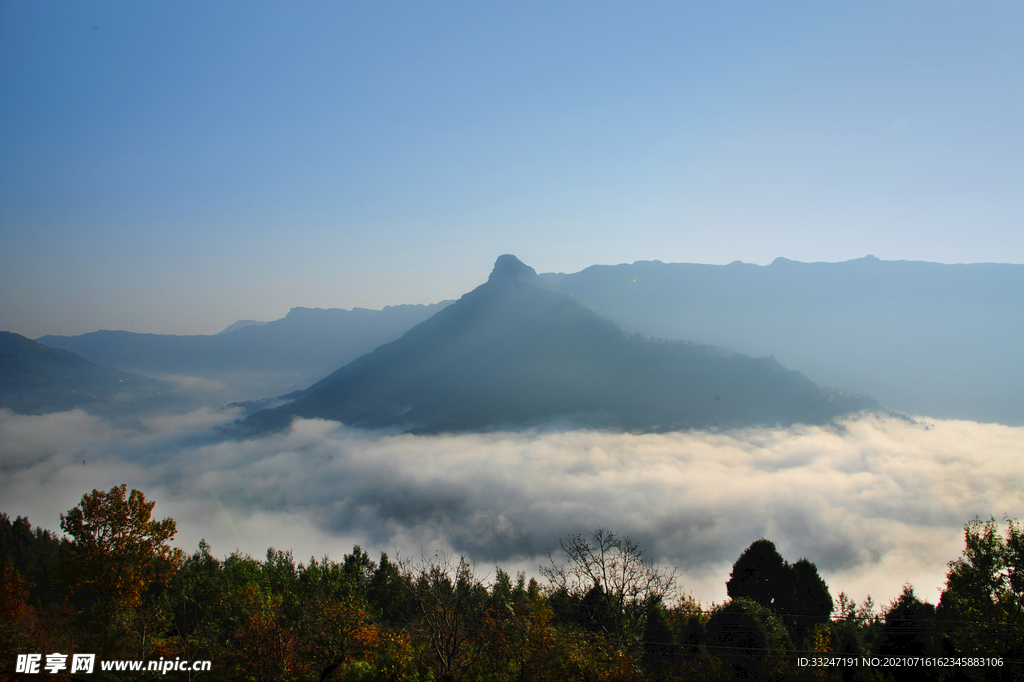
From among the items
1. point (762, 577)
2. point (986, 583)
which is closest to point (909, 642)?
point (986, 583)

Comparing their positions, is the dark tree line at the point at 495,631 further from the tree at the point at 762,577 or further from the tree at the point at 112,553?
the tree at the point at 762,577

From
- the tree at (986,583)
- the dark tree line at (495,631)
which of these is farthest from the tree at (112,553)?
the tree at (986,583)

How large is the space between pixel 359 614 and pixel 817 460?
202 m

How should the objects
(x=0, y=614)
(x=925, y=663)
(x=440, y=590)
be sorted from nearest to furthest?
(x=440, y=590) → (x=925, y=663) → (x=0, y=614)

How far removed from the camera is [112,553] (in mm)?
25438

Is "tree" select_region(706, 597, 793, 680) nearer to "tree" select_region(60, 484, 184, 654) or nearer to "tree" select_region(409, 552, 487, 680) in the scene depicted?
"tree" select_region(409, 552, 487, 680)

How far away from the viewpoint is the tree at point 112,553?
2516 cm

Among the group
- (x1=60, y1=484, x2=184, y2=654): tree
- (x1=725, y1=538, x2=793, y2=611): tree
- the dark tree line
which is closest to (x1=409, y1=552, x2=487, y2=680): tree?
the dark tree line

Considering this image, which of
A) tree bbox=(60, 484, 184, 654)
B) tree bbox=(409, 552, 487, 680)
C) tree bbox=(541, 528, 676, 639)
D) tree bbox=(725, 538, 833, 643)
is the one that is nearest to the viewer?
tree bbox=(409, 552, 487, 680)

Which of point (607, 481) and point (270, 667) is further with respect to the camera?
point (607, 481)

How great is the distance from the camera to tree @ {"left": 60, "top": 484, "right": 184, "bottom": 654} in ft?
82.5

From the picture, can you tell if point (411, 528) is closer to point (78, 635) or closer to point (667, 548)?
point (667, 548)

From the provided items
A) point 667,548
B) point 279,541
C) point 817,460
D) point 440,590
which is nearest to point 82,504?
point 440,590

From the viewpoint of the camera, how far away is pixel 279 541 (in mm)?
183875
